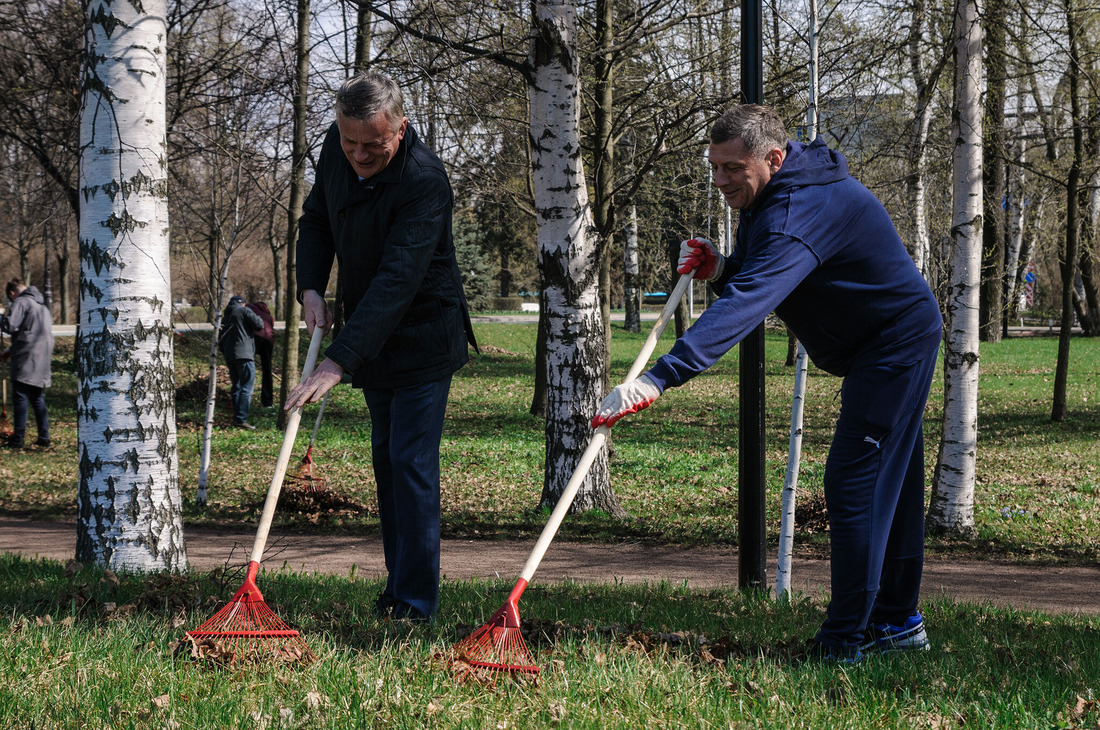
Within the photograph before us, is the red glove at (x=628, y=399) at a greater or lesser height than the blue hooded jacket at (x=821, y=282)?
lesser

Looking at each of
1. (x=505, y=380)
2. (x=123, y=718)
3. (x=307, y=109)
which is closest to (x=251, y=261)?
(x=505, y=380)

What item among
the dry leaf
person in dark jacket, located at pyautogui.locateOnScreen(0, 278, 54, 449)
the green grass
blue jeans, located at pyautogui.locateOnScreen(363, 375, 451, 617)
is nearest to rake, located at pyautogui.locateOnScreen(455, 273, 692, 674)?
blue jeans, located at pyautogui.locateOnScreen(363, 375, 451, 617)

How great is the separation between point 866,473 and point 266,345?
15086 mm

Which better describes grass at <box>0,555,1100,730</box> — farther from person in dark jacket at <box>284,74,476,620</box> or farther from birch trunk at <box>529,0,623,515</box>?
birch trunk at <box>529,0,623,515</box>

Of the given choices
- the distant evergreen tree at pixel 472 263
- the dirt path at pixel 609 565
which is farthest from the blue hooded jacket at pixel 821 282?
the distant evergreen tree at pixel 472 263

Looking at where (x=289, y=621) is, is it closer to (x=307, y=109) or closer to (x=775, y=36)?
(x=775, y=36)

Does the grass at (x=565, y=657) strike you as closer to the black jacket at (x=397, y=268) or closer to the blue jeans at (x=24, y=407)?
the black jacket at (x=397, y=268)

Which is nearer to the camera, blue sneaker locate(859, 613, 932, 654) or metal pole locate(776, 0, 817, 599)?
blue sneaker locate(859, 613, 932, 654)

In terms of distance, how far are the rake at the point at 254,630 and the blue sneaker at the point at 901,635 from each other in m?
2.16

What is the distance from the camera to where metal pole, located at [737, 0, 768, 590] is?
5.16 metres

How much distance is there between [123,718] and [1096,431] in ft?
50.0

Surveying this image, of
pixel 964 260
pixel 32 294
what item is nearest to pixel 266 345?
pixel 32 294

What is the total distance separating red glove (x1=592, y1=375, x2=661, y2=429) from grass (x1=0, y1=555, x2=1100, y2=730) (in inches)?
32.6

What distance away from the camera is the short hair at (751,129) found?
3.33m
